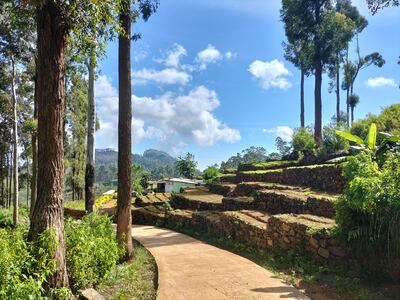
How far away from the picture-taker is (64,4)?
16.3 ft

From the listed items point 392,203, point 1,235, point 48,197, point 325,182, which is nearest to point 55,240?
point 48,197

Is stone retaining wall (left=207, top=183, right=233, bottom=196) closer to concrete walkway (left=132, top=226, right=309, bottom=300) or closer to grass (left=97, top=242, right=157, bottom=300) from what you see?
concrete walkway (left=132, top=226, right=309, bottom=300)

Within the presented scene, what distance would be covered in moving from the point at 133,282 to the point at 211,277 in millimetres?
1461

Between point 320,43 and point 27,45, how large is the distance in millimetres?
18277

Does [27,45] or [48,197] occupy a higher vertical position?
[27,45]

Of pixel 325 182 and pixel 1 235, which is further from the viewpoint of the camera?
pixel 325 182

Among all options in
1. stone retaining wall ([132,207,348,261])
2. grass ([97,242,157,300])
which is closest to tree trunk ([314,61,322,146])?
stone retaining wall ([132,207,348,261])

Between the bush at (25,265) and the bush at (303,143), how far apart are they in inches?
650

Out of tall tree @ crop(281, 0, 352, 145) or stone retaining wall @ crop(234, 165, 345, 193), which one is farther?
tall tree @ crop(281, 0, 352, 145)

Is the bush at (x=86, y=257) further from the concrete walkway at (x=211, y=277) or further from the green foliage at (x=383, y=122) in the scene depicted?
the green foliage at (x=383, y=122)

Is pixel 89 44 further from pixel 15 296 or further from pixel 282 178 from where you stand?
pixel 282 178

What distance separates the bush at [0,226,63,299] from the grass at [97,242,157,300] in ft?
4.52

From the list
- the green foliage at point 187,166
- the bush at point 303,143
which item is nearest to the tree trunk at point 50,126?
the bush at point 303,143

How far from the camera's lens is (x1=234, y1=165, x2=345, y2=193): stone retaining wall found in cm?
1199
